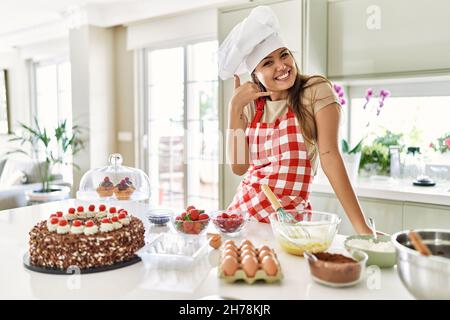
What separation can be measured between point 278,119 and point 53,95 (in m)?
4.71

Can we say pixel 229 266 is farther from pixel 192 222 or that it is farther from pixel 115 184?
pixel 115 184

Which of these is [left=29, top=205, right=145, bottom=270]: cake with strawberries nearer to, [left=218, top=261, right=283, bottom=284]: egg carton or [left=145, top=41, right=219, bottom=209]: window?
[left=218, top=261, right=283, bottom=284]: egg carton

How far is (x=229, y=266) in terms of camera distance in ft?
3.09

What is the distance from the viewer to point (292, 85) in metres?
1.55

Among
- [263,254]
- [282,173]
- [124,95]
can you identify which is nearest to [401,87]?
[282,173]

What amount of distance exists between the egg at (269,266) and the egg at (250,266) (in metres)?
0.02

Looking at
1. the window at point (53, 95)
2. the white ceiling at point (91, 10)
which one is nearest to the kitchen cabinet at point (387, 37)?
the white ceiling at point (91, 10)

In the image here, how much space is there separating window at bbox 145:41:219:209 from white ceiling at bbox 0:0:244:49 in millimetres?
429

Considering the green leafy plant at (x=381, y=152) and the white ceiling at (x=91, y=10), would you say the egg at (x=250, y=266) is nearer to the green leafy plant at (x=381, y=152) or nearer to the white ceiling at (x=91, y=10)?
the green leafy plant at (x=381, y=152)

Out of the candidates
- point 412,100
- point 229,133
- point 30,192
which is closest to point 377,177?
point 412,100

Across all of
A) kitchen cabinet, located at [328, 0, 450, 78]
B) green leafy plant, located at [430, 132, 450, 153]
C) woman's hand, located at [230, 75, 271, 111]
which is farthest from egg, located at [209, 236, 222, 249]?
green leafy plant, located at [430, 132, 450, 153]

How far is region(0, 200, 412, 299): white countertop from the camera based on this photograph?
882mm

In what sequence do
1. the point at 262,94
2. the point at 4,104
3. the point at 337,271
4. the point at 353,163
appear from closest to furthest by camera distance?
the point at 337,271
the point at 262,94
the point at 353,163
the point at 4,104

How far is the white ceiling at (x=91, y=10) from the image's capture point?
12.4 ft
